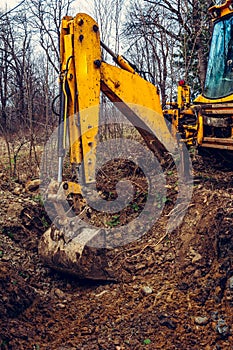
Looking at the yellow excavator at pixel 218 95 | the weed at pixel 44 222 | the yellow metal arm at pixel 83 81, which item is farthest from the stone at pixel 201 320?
the weed at pixel 44 222

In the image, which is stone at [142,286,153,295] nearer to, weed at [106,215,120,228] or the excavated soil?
the excavated soil

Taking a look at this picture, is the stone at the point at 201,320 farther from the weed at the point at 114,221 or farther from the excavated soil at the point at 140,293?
the weed at the point at 114,221

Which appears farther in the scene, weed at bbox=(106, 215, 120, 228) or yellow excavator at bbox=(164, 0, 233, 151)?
weed at bbox=(106, 215, 120, 228)

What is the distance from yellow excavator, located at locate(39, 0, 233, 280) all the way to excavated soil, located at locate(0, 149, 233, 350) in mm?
205

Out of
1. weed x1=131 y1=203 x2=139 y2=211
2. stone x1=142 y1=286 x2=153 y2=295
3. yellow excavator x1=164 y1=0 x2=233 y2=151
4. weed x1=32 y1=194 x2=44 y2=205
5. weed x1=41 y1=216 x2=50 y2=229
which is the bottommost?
stone x1=142 y1=286 x2=153 y2=295

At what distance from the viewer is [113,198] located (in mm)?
5496

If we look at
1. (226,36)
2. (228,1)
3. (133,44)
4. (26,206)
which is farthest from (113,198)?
(133,44)

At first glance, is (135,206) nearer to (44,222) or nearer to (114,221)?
(114,221)

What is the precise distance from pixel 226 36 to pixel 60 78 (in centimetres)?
222

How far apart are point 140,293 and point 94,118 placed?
180 cm

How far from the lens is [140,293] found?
12.3 ft

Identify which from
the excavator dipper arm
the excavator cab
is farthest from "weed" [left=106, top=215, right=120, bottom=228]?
the excavator cab

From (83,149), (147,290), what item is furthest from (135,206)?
(147,290)

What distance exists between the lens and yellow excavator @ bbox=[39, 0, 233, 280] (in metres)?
4.00
